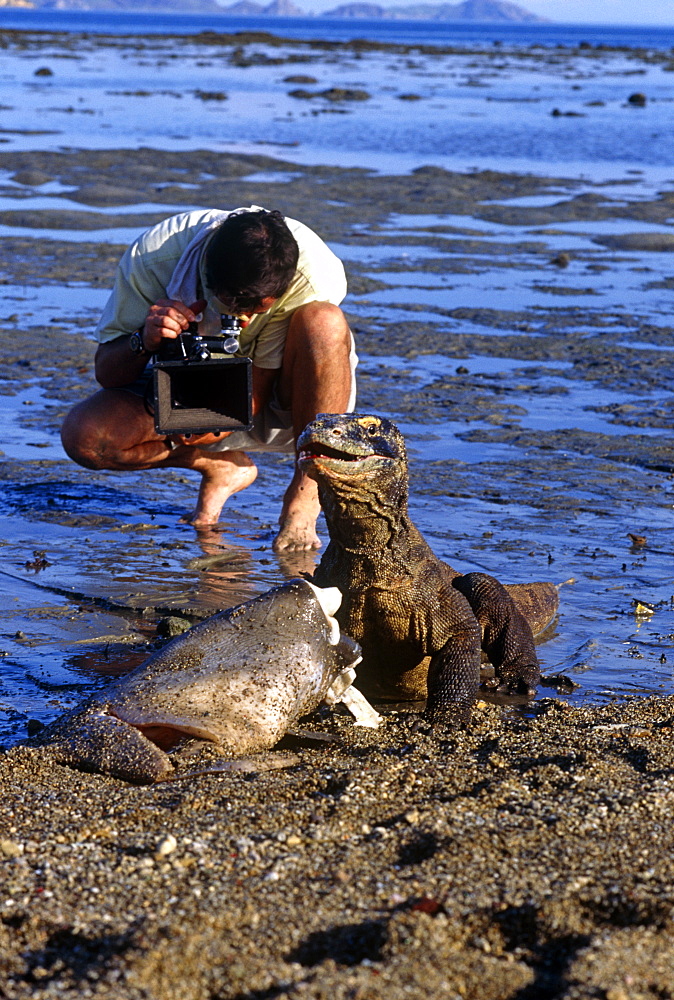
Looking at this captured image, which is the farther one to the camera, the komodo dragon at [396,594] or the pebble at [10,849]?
the komodo dragon at [396,594]

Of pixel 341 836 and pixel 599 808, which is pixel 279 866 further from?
pixel 599 808

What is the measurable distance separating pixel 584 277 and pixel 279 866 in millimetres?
11138

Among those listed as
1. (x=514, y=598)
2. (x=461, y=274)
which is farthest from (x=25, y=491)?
(x=461, y=274)

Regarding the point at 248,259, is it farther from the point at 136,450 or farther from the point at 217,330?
the point at 136,450

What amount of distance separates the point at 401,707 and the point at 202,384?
6.83 ft

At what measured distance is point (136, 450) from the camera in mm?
6516

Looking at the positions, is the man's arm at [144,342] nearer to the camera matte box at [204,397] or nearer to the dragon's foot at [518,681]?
the camera matte box at [204,397]

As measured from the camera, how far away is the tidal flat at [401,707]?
109 inches

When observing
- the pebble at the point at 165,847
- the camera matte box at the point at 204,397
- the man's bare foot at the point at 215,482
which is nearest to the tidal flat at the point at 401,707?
the pebble at the point at 165,847

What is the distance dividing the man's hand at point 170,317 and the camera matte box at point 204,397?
0.52 ft

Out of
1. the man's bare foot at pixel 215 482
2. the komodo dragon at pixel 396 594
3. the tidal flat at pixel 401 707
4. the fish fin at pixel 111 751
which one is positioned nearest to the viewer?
the tidal flat at pixel 401 707

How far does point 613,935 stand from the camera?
2.79 meters

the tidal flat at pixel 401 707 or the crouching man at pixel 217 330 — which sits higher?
the crouching man at pixel 217 330

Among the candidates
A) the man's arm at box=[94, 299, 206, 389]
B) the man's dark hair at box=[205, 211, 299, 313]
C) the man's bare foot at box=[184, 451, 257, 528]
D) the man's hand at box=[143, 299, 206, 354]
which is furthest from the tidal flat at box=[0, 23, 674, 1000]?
the man's dark hair at box=[205, 211, 299, 313]
